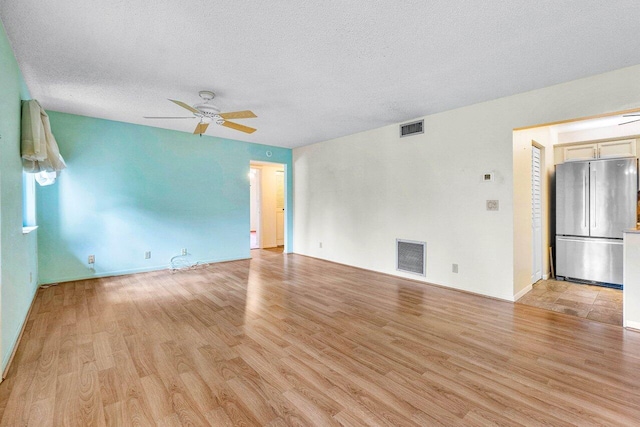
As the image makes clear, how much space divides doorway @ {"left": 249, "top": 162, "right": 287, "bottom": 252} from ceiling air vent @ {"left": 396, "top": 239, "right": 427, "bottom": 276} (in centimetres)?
370

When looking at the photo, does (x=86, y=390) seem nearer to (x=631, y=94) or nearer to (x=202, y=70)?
(x=202, y=70)

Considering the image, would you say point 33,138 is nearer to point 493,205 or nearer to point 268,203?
point 493,205

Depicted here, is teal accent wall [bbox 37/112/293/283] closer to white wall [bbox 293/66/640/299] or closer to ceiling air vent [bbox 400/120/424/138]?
white wall [bbox 293/66/640/299]

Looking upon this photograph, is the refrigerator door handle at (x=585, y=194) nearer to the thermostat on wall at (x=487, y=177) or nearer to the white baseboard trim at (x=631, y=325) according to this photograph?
the thermostat on wall at (x=487, y=177)

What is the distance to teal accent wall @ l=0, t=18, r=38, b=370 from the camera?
2.08 metres

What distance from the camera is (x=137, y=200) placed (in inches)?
191

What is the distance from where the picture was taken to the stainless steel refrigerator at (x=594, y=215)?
3.98 metres

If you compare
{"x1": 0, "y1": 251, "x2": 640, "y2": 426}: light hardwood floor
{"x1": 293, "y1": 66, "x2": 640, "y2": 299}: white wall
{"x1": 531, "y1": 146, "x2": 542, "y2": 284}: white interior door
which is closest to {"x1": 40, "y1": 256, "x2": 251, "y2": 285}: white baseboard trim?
{"x1": 0, "y1": 251, "x2": 640, "y2": 426}: light hardwood floor

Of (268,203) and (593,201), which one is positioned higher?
(268,203)

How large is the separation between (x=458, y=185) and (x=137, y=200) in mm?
5149

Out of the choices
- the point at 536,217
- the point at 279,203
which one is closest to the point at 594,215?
the point at 536,217

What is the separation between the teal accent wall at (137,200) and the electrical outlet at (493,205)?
14.9ft

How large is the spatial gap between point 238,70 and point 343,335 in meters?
2.77

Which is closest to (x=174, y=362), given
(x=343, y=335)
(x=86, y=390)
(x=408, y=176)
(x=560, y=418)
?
(x=86, y=390)
